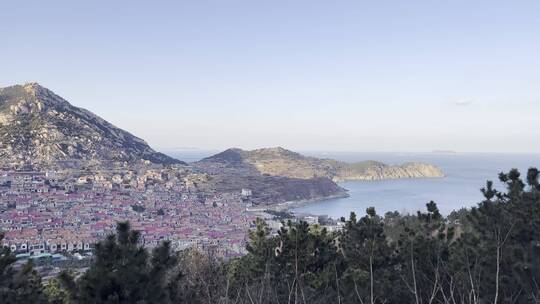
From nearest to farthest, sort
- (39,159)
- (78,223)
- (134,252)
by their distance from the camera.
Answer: (134,252) < (78,223) < (39,159)

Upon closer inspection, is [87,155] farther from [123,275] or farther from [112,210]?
[123,275]

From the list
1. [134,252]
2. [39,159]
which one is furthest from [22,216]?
[134,252]

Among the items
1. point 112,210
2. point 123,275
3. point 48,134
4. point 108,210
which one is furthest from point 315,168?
point 123,275

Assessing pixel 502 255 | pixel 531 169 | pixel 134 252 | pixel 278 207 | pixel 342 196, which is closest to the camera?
pixel 134 252

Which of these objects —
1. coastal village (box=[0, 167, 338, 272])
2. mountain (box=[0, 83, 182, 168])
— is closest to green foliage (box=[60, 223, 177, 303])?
coastal village (box=[0, 167, 338, 272])

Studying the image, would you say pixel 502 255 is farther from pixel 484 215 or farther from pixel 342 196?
pixel 342 196

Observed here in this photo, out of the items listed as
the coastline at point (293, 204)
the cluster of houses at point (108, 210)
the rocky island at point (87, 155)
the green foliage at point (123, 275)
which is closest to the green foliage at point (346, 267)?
the green foliage at point (123, 275)
